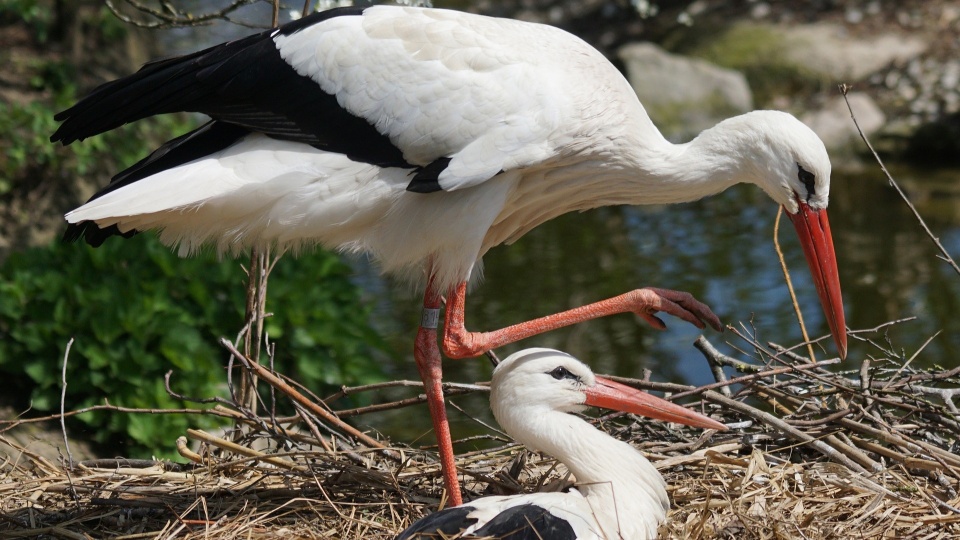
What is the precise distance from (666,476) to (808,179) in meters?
1.22

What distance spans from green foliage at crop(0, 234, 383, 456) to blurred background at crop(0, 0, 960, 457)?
12 mm

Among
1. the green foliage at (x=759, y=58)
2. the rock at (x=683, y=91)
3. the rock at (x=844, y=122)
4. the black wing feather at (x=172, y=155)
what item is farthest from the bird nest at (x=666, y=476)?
the green foliage at (x=759, y=58)

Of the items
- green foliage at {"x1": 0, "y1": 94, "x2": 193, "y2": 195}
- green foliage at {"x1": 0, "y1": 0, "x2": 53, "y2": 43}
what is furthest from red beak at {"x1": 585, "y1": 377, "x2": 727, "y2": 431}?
green foliage at {"x1": 0, "y1": 0, "x2": 53, "y2": 43}

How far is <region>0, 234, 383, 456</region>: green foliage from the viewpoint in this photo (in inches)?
234

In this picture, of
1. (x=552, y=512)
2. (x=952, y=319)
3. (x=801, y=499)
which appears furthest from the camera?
(x=952, y=319)

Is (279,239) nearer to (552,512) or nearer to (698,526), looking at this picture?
(552,512)

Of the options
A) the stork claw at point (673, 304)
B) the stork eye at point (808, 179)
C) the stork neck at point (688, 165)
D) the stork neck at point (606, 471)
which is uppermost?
the stork neck at point (688, 165)

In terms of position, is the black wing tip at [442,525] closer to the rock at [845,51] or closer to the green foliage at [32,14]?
the green foliage at [32,14]

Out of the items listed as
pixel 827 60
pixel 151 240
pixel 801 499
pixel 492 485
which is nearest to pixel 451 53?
pixel 492 485

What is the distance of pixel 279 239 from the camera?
4.34 meters

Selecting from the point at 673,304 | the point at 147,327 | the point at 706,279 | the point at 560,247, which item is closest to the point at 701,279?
the point at 706,279

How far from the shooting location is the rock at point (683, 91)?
12.8 m

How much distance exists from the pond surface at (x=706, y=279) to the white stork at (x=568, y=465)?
3148 mm

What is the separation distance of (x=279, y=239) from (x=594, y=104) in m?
1.24
